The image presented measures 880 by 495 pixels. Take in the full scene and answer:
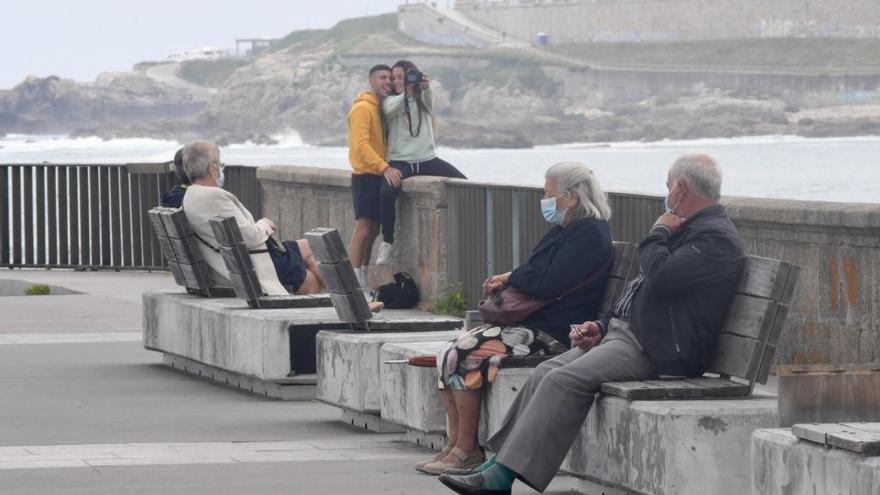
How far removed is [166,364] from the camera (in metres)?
11.8

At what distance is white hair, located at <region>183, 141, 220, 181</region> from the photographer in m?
10.9

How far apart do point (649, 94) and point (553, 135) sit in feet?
30.1

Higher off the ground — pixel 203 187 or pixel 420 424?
pixel 203 187

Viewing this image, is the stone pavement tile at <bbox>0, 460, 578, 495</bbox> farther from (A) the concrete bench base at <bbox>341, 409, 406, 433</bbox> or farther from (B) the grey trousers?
(A) the concrete bench base at <bbox>341, 409, 406, 433</bbox>

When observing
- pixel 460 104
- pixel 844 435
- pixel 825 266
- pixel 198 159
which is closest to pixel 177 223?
pixel 198 159

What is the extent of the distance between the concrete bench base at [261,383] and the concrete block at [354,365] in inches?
31.3

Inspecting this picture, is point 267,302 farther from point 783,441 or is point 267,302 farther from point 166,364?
point 783,441

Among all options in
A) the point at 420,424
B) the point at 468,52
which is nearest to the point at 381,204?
the point at 420,424

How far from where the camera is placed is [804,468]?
542 centimetres

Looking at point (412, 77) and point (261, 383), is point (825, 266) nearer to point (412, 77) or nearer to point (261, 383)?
point (261, 383)

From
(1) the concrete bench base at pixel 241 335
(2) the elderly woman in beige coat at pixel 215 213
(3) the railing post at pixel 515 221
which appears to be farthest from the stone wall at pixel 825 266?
(3) the railing post at pixel 515 221

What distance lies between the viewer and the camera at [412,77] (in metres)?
14.4

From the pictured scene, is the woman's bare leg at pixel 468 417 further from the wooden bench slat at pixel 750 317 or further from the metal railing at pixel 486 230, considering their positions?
the metal railing at pixel 486 230

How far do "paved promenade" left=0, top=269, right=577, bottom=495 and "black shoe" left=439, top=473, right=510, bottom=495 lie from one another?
31 centimetres
